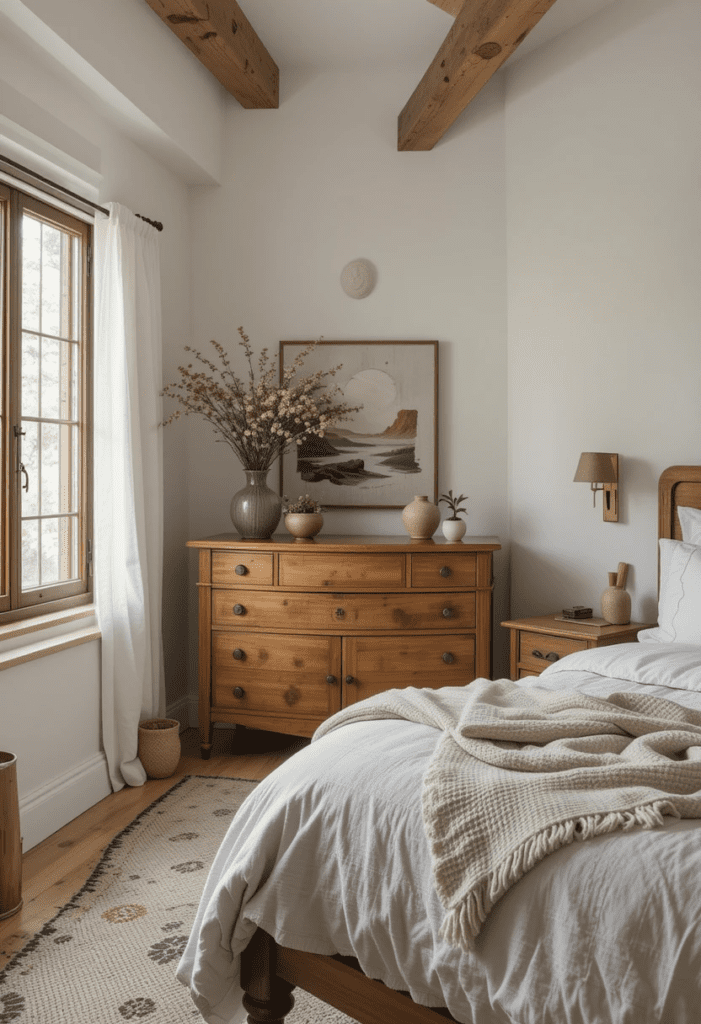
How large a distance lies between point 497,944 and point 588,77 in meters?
3.57

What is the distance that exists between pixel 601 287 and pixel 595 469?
0.84 m

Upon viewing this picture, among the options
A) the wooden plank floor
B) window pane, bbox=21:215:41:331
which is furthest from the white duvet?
window pane, bbox=21:215:41:331

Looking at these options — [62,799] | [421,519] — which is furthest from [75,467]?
[421,519]

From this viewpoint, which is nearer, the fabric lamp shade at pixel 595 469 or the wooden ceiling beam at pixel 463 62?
the wooden ceiling beam at pixel 463 62

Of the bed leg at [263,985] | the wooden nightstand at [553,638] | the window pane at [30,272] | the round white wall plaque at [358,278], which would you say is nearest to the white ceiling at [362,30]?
the round white wall plaque at [358,278]

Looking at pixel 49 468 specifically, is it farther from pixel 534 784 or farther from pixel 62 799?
pixel 534 784

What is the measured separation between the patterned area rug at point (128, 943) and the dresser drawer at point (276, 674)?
2.05ft

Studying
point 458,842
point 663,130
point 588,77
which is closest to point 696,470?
point 663,130

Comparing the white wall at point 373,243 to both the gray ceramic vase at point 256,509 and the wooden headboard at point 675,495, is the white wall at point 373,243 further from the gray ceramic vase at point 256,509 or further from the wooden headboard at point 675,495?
the wooden headboard at point 675,495

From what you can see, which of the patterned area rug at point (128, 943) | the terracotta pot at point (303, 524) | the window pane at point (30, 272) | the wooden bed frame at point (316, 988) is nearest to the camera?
the wooden bed frame at point (316, 988)

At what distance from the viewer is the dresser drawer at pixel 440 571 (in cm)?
347

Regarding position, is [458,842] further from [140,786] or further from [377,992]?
[140,786]

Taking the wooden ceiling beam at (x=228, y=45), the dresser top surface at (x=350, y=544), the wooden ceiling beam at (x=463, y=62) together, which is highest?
the wooden ceiling beam at (x=228, y=45)

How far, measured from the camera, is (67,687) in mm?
3053
